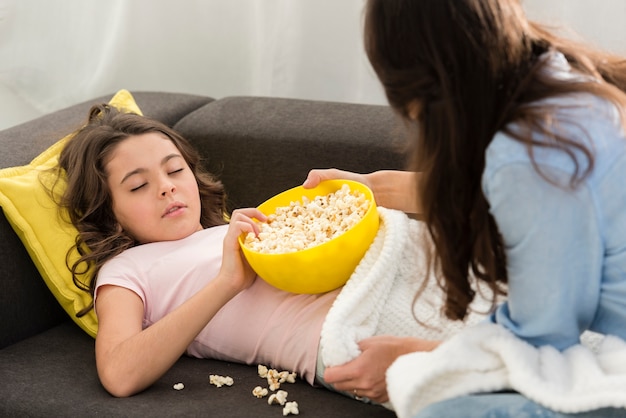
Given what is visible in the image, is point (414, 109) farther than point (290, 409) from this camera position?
No

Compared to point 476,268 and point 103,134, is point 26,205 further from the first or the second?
point 476,268

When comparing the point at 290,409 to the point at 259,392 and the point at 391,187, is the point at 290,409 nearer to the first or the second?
the point at 259,392

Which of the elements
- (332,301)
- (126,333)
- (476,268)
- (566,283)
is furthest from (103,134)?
(566,283)

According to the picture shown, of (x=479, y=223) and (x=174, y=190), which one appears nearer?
(x=479, y=223)

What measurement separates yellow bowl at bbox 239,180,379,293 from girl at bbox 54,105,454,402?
0.18ft

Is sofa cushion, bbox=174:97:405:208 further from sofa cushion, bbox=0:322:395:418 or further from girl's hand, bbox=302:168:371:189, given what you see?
sofa cushion, bbox=0:322:395:418

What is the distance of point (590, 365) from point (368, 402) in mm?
460

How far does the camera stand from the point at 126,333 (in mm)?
1688

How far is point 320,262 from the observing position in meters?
1.63

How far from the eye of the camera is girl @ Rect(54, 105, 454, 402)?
166 centimetres

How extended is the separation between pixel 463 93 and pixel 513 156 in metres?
0.11

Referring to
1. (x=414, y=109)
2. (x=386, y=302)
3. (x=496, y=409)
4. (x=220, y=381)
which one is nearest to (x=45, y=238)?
(x=220, y=381)

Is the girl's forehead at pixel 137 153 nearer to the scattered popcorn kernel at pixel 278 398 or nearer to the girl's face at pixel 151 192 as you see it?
the girl's face at pixel 151 192

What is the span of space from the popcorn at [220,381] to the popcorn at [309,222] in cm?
24
